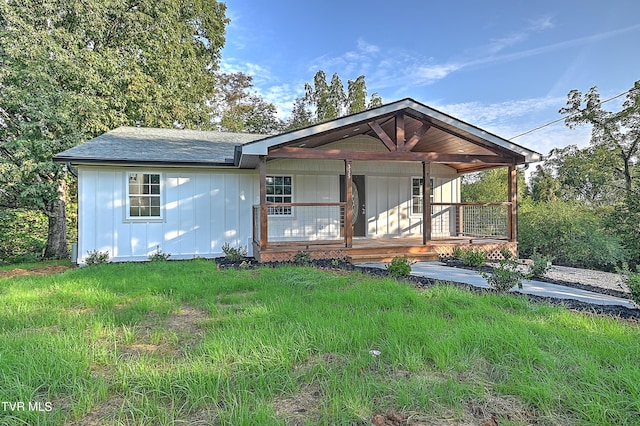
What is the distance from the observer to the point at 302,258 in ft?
26.6

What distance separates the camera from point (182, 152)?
9.77 meters

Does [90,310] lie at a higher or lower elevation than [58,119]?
lower

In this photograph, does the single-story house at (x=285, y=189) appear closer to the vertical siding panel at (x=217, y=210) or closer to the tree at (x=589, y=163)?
the vertical siding panel at (x=217, y=210)

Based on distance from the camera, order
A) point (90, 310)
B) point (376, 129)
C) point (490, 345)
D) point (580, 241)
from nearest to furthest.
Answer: point (490, 345) < point (90, 310) < point (376, 129) < point (580, 241)

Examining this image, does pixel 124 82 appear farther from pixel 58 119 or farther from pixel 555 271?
pixel 555 271

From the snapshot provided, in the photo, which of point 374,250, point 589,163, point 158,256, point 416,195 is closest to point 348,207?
point 374,250

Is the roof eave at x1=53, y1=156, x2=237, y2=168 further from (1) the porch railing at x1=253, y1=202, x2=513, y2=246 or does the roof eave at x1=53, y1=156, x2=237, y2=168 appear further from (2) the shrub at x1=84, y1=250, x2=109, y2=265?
(2) the shrub at x1=84, y1=250, x2=109, y2=265

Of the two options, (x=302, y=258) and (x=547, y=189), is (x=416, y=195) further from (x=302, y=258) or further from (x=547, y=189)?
(x=547, y=189)

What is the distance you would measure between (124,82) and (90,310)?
11814mm

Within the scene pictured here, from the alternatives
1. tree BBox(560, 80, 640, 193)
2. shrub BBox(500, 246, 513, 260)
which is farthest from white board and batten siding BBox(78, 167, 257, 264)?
tree BBox(560, 80, 640, 193)

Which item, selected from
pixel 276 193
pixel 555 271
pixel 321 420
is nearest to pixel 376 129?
pixel 276 193

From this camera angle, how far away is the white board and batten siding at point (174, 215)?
28.7ft

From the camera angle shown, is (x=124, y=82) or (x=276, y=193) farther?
(x=124, y=82)

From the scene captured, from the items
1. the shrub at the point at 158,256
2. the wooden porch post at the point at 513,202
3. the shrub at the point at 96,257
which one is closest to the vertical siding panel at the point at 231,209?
the shrub at the point at 158,256
